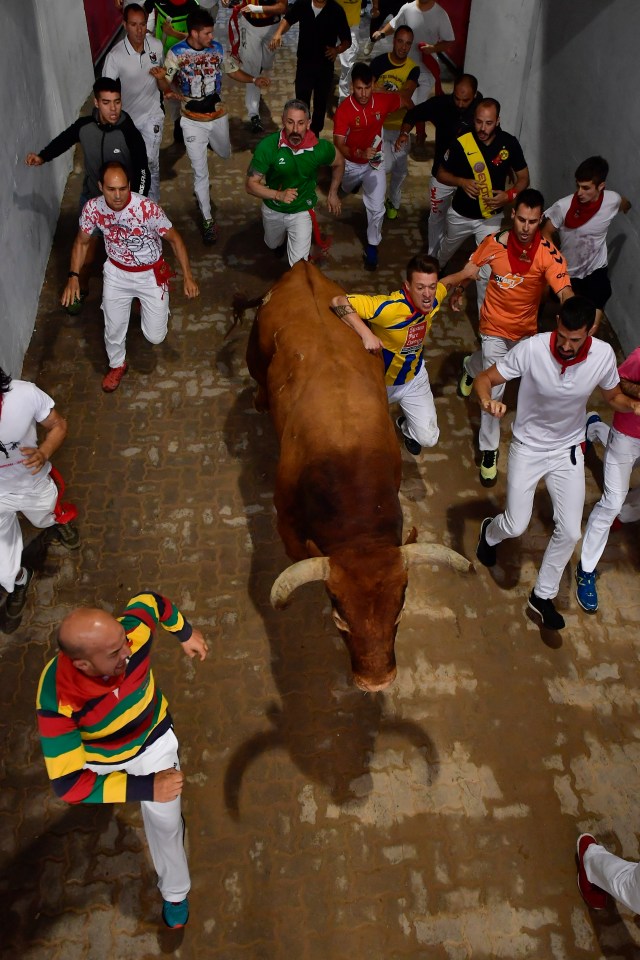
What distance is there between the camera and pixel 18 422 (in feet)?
17.6

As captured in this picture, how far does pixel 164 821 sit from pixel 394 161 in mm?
8810

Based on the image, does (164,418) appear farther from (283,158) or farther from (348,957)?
(348,957)

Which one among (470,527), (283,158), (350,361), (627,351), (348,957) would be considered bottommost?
(348,957)

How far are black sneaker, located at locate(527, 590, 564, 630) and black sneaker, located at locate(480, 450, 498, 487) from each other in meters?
1.42

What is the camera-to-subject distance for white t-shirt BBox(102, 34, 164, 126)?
29.5 feet

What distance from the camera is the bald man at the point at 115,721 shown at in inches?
142

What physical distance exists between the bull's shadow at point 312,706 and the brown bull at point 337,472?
0.76 meters

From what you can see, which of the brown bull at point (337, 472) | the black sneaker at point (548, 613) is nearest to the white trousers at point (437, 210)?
the brown bull at point (337, 472)

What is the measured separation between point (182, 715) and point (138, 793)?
1935 millimetres

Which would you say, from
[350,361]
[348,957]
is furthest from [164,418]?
[348,957]

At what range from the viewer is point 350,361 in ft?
19.8

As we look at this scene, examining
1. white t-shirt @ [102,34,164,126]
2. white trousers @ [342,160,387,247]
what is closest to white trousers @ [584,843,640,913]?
white trousers @ [342,160,387,247]

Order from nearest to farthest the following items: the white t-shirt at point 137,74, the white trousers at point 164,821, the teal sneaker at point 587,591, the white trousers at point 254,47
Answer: the white trousers at point 164,821
the teal sneaker at point 587,591
the white t-shirt at point 137,74
the white trousers at point 254,47

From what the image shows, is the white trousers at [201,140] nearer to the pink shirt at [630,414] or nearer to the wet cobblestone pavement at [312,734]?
the wet cobblestone pavement at [312,734]
